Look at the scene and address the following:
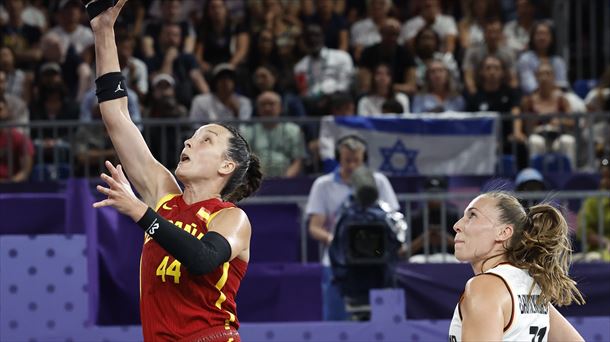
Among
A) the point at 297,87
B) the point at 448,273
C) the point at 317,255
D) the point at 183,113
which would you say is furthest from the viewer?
the point at 297,87

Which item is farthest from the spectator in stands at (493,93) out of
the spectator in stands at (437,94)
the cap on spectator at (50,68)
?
the cap on spectator at (50,68)

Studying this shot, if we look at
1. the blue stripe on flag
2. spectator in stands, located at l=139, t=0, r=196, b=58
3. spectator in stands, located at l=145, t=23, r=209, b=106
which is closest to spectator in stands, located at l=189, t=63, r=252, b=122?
spectator in stands, located at l=145, t=23, r=209, b=106

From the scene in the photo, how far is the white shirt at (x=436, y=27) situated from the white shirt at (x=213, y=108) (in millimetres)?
2512

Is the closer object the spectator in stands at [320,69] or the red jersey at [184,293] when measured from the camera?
the red jersey at [184,293]

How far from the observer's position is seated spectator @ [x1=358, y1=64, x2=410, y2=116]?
40.0 ft

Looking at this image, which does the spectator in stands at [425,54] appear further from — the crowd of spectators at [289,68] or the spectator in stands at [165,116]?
the spectator in stands at [165,116]

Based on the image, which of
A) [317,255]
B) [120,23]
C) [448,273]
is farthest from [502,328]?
[120,23]

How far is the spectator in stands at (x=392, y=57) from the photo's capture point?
12.9m

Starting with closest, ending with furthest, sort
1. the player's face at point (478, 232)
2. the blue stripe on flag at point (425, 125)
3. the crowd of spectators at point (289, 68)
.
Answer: the player's face at point (478, 232) < the blue stripe on flag at point (425, 125) < the crowd of spectators at point (289, 68)

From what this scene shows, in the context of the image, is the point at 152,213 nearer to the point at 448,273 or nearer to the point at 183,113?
the point at 448,273

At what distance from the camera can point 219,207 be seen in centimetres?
491

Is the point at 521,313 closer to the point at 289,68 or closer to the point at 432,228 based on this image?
the point at 432,228

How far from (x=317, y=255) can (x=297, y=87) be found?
3349mm

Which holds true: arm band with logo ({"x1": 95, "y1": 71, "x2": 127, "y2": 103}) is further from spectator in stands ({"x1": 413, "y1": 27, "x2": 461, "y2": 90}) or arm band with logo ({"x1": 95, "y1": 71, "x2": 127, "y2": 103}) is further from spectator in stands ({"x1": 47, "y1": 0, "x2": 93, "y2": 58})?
spectator in stands ({"x1": 47, "y1": 0, "x2": 93, "y2": 58})
